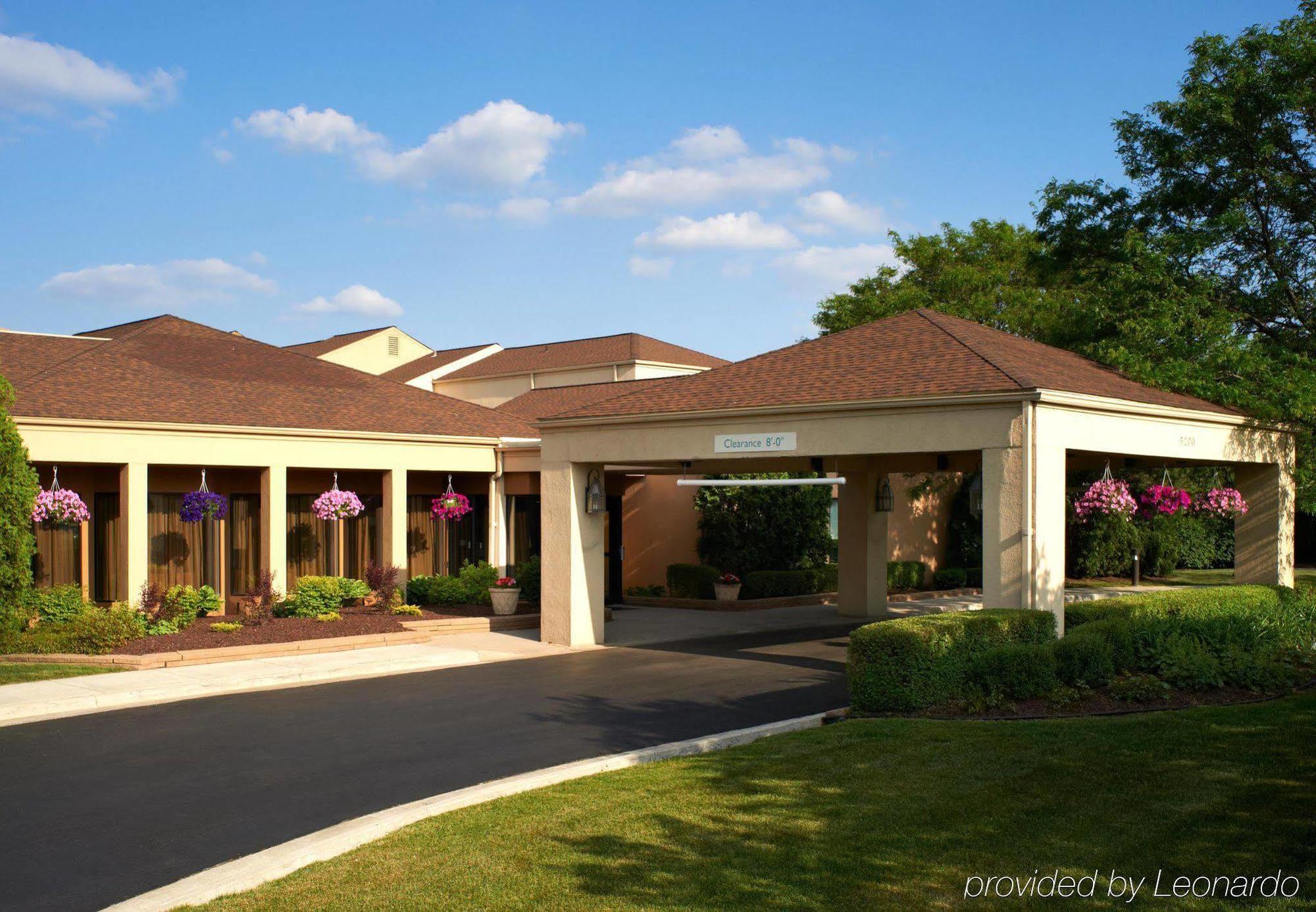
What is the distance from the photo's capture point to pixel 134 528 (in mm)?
19953

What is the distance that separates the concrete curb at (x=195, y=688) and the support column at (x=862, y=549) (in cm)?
965

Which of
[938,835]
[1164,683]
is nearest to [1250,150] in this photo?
[1164,683]

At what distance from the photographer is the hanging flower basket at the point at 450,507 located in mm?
23953

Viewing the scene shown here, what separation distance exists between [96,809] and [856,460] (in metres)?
16.5

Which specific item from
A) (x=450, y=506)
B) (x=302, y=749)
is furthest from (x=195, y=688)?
(x=450, y=506)

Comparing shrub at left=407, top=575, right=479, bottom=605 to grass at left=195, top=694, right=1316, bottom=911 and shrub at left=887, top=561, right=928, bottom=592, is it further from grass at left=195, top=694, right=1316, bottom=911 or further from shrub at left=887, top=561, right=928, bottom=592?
grass at left=195, top=694, right=1316, bottom=911

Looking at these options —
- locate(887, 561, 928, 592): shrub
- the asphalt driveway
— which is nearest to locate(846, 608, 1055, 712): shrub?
the asphalt driveway

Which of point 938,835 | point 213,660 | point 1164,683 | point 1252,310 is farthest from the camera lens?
point 1252,310

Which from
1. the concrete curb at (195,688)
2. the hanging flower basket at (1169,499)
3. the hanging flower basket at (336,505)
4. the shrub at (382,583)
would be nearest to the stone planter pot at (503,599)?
the shrub at (382,583)

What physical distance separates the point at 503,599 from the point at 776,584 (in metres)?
8.36

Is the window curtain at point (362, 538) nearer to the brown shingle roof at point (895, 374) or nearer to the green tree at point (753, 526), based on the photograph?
the brown shingle roof at point (895, 374)

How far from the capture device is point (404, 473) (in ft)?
77.5

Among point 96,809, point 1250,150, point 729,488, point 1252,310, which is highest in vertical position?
point 1250,150

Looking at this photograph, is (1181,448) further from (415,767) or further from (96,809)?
(96,809)
